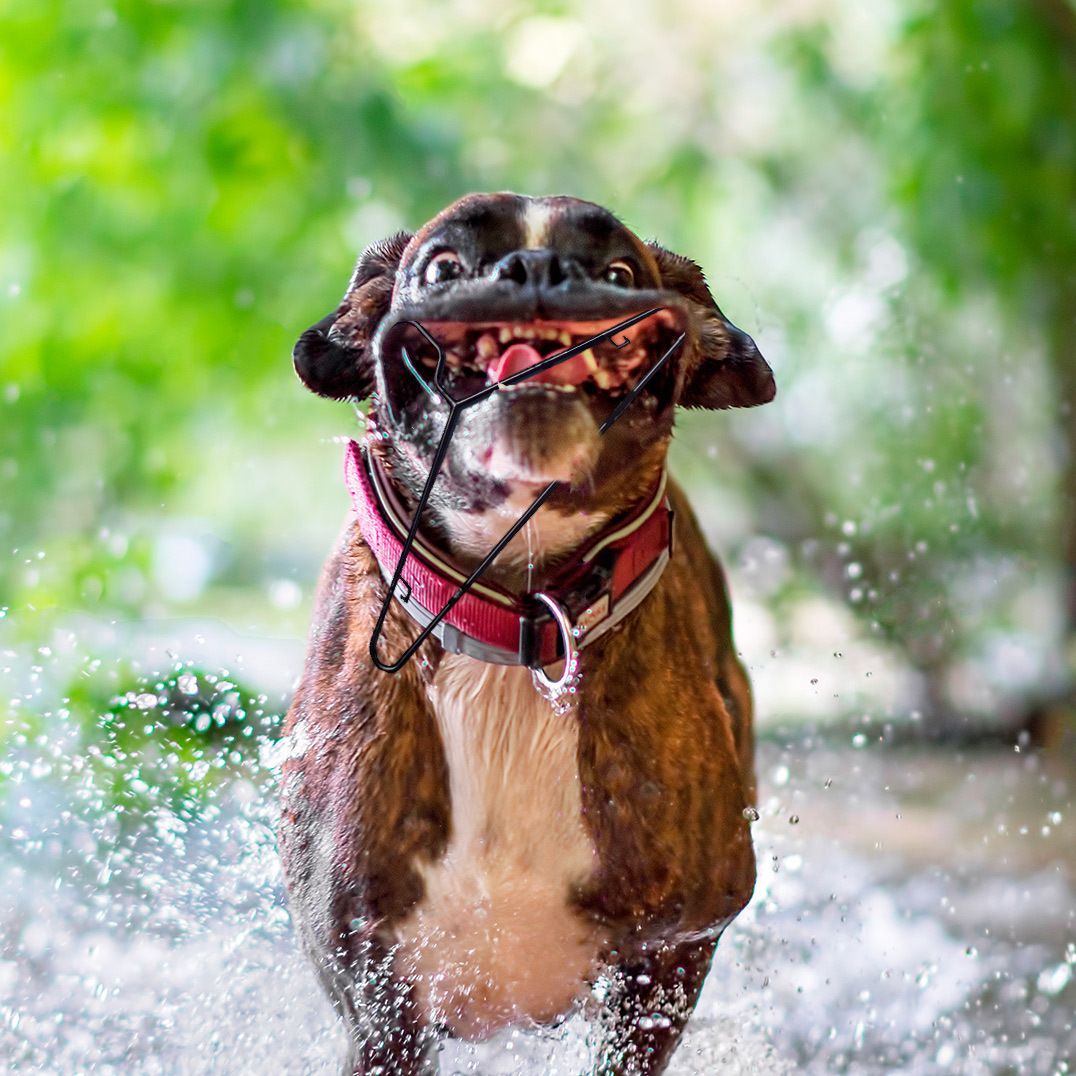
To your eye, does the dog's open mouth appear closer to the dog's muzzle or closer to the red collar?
the dog's muzzle

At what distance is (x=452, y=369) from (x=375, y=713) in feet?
1.77

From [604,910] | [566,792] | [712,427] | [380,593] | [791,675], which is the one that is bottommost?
[791,675]

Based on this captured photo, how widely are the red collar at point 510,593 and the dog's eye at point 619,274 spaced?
0.33 m

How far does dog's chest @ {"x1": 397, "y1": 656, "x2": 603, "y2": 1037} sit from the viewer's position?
5.85 feet

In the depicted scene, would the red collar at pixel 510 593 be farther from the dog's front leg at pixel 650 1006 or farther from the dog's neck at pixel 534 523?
the dog's front leg at pixel 650 1006

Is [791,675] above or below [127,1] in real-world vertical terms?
below

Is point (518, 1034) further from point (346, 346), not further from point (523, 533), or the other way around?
point (346, 346)

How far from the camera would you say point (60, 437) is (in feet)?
12.8

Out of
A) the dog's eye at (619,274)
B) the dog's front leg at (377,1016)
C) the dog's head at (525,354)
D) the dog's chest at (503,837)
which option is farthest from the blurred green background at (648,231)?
the dog's front leg at (377,1016)

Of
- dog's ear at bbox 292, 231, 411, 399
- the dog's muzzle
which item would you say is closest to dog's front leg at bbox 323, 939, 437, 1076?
the dog's muzzle

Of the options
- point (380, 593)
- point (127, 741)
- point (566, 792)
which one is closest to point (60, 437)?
point (127, 741)

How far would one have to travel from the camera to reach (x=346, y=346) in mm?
1835

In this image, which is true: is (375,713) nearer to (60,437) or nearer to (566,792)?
(566,792)

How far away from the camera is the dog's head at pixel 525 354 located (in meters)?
1.41
